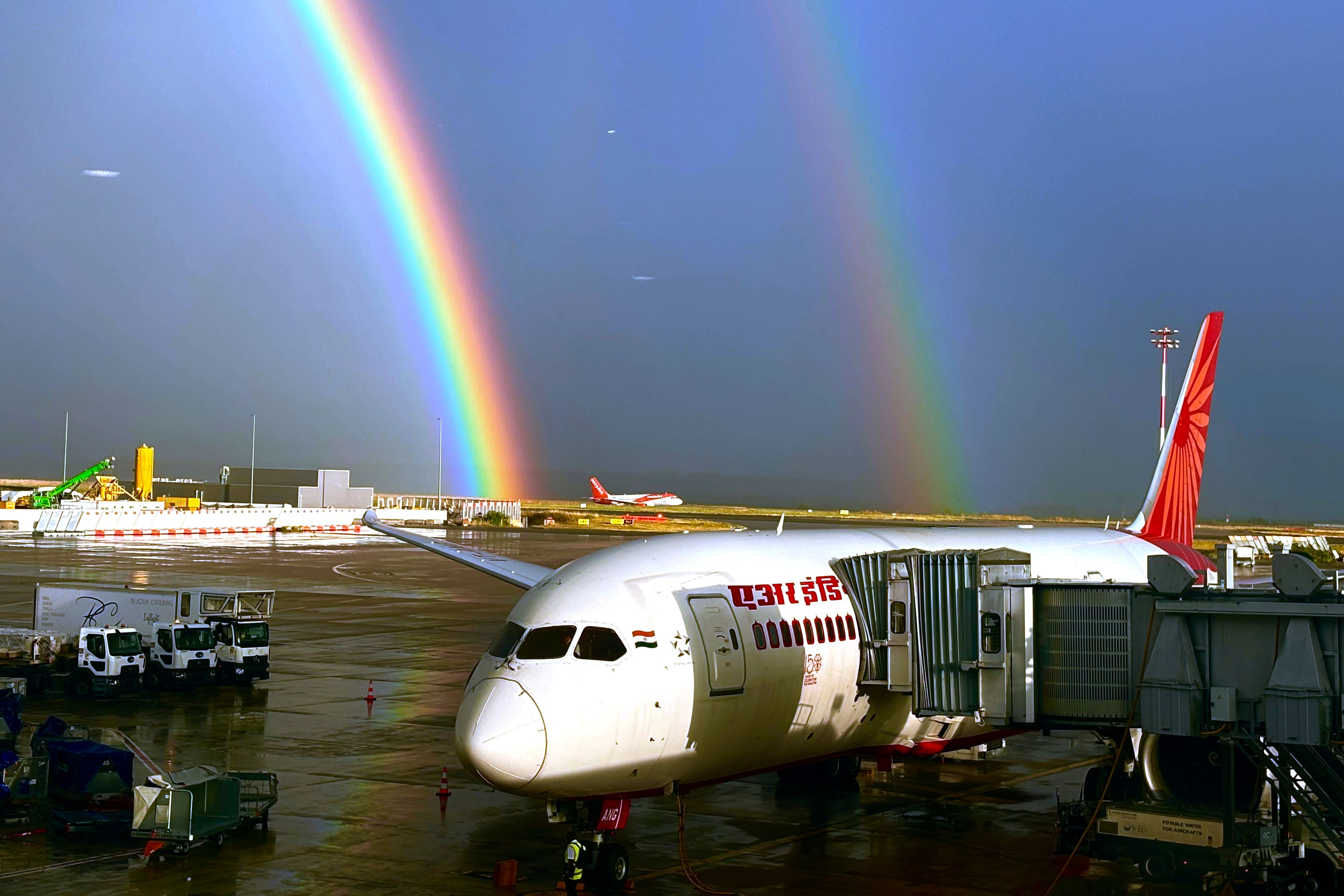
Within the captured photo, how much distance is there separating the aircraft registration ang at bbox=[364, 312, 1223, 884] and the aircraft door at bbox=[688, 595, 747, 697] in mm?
23

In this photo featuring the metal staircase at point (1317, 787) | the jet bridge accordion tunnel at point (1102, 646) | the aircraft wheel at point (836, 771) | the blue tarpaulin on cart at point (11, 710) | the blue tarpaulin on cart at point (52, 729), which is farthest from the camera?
the blue tarpaulin on cart at point (11, 710)

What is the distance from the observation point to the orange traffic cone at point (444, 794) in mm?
23094

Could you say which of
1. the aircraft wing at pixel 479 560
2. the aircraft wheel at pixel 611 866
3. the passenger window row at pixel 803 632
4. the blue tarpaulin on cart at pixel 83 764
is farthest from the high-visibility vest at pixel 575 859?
the aircraft wing at pixel 479 560

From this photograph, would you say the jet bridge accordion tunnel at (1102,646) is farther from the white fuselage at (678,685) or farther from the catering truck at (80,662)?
the catering truck at (80,662)

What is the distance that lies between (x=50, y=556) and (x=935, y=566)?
70.8 m

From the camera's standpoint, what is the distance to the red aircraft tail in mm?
34938

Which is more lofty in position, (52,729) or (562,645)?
(562,645)

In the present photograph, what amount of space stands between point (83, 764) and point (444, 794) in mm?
6089

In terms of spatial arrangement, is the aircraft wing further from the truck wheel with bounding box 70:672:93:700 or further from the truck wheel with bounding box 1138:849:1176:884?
the truck wheel with bounding box 1138:849:1176:884

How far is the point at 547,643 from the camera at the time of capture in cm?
1739

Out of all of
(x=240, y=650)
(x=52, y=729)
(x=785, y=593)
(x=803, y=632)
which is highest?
(x=785, y=593)

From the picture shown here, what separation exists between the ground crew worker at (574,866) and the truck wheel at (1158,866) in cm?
791

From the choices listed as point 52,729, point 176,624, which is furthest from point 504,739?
point 176,624

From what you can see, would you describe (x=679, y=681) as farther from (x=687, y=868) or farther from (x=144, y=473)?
(x=144, y=473)
